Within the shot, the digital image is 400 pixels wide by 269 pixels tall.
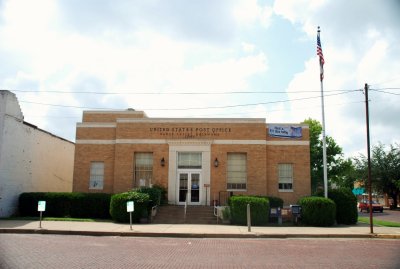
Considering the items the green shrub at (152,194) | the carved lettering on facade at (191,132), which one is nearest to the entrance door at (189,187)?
the carved lettering on facade at (191,132)

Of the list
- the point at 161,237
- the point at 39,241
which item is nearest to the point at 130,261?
the point at 39,241

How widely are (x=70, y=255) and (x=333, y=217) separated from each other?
15.6 metres

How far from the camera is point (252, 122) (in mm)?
27922

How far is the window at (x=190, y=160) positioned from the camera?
28.0 m

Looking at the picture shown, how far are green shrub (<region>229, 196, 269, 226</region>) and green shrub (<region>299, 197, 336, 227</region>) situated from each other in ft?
7.39

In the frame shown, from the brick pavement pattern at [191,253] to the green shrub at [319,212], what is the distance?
206 inches

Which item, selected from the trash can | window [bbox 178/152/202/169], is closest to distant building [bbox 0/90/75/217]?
window [bbox 178/152/202/169]

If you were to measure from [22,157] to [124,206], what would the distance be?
9.45 m

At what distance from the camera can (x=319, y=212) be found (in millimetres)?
22531

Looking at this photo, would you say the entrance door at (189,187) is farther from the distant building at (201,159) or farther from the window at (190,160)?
the window at (190,160)

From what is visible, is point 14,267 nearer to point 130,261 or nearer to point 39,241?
point 130,261

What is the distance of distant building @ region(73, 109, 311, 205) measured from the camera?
27.4m

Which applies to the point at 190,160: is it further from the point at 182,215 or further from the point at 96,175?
the point at 96,175

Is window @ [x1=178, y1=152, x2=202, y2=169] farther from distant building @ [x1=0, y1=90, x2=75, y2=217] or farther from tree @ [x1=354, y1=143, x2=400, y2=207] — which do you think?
tree @ [x1=354, y1=143, x2=400, y2=207]
